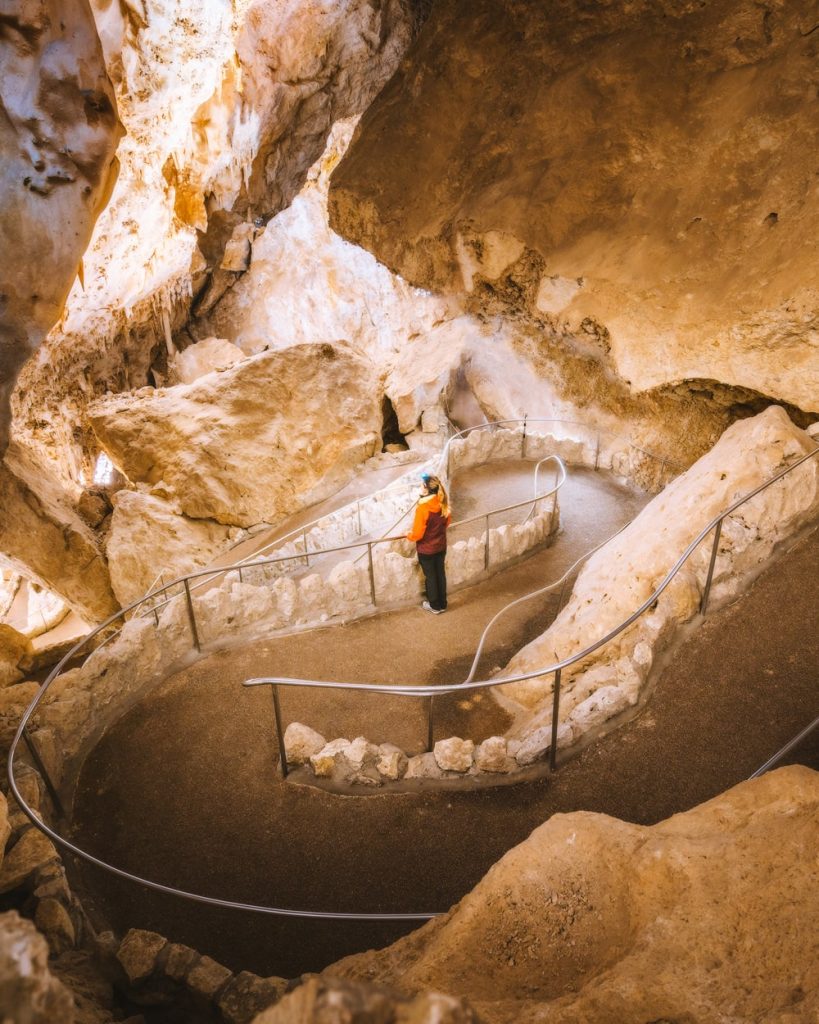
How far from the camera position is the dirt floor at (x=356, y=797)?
3.35 metres

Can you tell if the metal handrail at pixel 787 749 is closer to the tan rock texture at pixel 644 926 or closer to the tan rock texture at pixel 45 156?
the tan rock texture at pixel 644 926

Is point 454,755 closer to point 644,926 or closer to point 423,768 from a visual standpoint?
point 423,768

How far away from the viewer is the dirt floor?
11.0 ft

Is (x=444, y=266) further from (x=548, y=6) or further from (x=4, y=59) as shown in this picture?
(x=4, y=59)

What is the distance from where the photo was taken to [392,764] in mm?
4098

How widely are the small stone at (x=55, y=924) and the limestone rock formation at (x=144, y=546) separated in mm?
10509

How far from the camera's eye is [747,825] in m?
2.34

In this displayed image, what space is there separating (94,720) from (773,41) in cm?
883

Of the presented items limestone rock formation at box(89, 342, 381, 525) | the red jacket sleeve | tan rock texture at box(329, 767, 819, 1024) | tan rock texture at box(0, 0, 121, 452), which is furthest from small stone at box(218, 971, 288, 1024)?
limestone rock formation at box(89, 342, 381, 525)

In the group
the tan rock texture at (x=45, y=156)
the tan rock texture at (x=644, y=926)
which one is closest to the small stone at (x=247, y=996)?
the tan rock texture at (x=644, y=926)

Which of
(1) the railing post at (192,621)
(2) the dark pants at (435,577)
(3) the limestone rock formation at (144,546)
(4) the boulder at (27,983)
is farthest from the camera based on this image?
(3) the limestone rock formation at (144,546)

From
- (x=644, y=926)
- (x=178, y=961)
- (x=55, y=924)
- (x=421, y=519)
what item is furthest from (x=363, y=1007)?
(x=421, y=519)

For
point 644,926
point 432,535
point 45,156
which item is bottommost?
point 432,535

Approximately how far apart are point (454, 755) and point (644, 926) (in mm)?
2060
